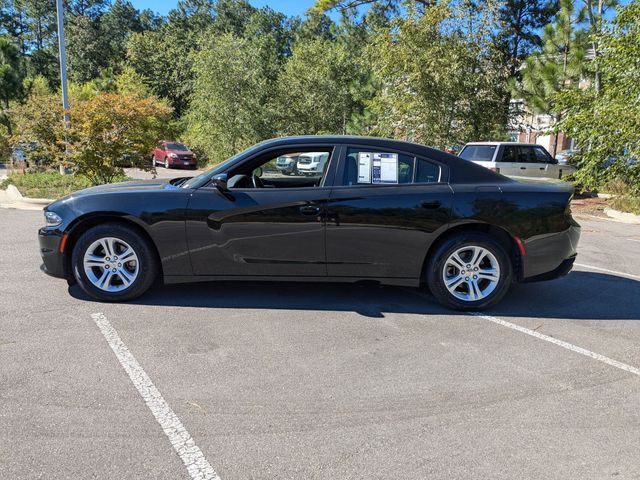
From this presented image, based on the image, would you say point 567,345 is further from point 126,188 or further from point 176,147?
point 176,147

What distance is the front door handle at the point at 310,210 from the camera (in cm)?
476

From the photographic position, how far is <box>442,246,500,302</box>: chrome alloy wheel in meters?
4.93

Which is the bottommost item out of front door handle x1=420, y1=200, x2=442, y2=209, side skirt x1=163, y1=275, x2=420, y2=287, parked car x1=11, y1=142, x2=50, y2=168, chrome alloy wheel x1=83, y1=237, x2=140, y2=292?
side skirt x1=163, y1=275, x2=420, y2=287

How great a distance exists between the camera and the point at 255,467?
2.58 metres

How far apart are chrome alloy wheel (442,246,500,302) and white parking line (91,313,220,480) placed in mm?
2812

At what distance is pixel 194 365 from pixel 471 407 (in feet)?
6.18

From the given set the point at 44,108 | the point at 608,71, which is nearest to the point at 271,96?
the point at 44,108

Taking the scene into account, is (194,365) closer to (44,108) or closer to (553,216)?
(553,216)

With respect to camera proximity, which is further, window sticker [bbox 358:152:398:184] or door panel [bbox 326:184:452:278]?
window sticker [bbox 358:152:398:184]

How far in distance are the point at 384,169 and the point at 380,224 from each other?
53 cm

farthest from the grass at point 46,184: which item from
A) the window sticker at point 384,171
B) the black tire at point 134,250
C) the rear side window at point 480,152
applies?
the rear side window at point 480,152

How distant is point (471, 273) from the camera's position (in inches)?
195

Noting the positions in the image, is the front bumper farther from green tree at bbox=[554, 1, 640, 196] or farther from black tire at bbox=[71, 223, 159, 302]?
green tree at bbox=[554, 1, 640, 196]

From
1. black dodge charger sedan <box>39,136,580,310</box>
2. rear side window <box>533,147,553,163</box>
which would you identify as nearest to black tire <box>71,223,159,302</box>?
black dodge charger sedan <box>39,136,580,310</box>
